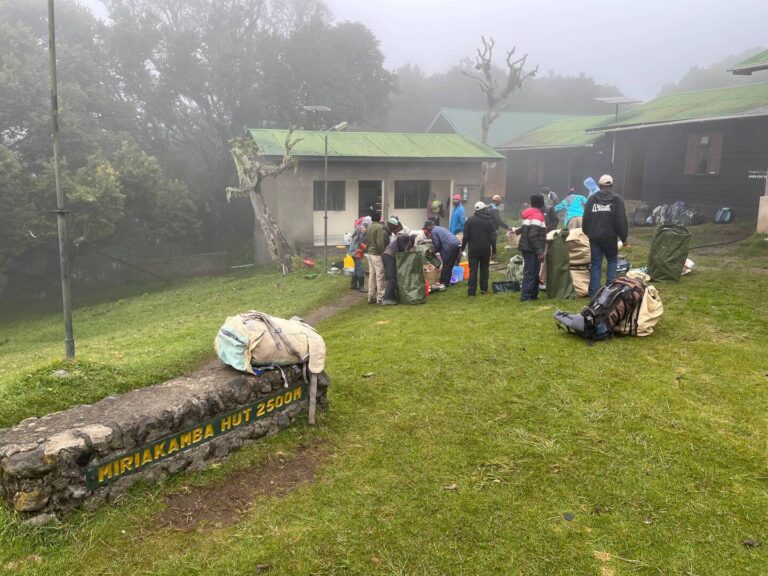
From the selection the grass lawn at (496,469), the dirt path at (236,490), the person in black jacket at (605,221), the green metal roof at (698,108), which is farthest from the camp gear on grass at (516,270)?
the green metal roof at (698,108)

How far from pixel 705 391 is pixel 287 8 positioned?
39.8 metres

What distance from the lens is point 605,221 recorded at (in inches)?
359

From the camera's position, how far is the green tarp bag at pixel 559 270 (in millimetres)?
10102

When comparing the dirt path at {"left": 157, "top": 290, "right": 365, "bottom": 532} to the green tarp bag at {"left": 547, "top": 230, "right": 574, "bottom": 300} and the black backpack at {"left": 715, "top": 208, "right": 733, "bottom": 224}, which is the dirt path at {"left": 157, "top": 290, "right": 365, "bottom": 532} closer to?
the green tarp bag at {"left": 547, "top": 230, "right": 574, "bottom": 300}

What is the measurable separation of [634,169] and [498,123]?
11919mm

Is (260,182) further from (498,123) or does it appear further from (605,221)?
(498,123)

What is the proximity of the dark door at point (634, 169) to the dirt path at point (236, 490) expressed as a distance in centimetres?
2203

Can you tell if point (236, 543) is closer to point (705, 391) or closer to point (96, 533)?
point (96, 533)

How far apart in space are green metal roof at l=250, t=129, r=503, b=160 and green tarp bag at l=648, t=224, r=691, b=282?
11166 mm

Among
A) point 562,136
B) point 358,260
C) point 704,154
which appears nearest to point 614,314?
point 358,260

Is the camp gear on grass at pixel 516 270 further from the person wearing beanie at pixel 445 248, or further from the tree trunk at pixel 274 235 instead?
the tree trunk at pixel 274 235

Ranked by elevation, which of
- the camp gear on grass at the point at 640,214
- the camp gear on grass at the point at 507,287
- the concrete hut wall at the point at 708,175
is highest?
the concrete hut wall at the point at 708,175

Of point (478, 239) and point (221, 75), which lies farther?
point (221, 75)

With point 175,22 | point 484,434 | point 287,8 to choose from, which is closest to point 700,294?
point 484,434
